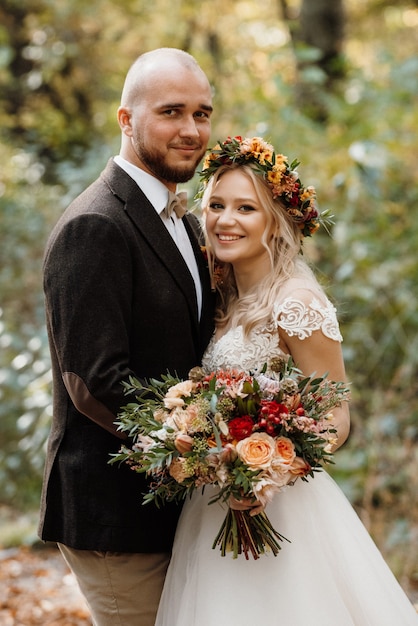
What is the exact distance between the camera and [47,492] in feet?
9.43

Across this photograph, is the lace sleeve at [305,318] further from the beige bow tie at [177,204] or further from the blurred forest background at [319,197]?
the blurred forest background at [319,197]

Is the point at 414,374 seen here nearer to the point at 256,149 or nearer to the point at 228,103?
the point at 228,103

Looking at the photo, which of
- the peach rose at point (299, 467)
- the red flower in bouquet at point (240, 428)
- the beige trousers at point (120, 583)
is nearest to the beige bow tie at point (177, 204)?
the red flower in bouquet at point (240, 428)

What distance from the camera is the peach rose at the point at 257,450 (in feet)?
7.43

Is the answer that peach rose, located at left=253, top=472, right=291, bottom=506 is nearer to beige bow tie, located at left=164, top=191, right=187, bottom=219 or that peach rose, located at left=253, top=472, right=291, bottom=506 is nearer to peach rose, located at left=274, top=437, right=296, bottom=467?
peach rose, located at left=274, top=437, right=296, bottom=467

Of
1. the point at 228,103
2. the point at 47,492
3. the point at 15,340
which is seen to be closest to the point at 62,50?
the point at 228,103

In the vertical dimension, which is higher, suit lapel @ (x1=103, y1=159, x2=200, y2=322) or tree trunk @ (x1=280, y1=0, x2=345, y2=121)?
tree trunk @ (x1=280, y1=0, x2=345, y2=121)

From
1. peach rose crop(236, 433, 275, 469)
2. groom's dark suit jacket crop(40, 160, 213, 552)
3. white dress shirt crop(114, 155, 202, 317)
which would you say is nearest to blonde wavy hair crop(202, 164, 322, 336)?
white dress shirt crop(114, 155, 202, 317)

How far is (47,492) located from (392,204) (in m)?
4.28

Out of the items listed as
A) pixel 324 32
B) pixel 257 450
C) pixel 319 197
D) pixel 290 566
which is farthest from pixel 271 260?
pixel 324 32

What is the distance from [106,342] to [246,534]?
768mm

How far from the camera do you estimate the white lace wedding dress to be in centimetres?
260

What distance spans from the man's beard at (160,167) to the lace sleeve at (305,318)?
2.05 ft

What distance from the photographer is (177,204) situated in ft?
9.97
